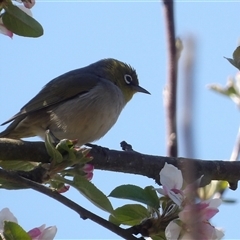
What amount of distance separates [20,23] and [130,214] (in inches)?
42.5

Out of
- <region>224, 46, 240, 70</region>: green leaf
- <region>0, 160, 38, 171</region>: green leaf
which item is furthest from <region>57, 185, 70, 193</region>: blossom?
<region>224, 46, 240, 70</region>: green leaf

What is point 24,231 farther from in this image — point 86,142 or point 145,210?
point 86,142

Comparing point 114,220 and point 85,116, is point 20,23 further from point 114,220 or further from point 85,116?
point 85,116

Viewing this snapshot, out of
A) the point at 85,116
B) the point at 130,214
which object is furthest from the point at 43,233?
the point at 85,116

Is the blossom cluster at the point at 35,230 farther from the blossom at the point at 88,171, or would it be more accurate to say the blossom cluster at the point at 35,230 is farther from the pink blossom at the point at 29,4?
the pink blossom at the point at 29,4

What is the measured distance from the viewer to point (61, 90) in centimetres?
624

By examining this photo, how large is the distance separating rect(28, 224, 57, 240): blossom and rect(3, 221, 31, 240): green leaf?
0.18 meters

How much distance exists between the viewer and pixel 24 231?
6.70 ft

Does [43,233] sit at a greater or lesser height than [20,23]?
lesser

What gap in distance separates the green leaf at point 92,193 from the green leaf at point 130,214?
0.13ft

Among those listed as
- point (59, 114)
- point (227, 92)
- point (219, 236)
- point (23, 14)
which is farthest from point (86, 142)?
point (219, 236)

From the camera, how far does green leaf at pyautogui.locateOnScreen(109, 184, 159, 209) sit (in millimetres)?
2312

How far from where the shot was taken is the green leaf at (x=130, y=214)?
232 centimetres

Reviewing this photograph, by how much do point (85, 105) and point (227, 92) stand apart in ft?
7.99
